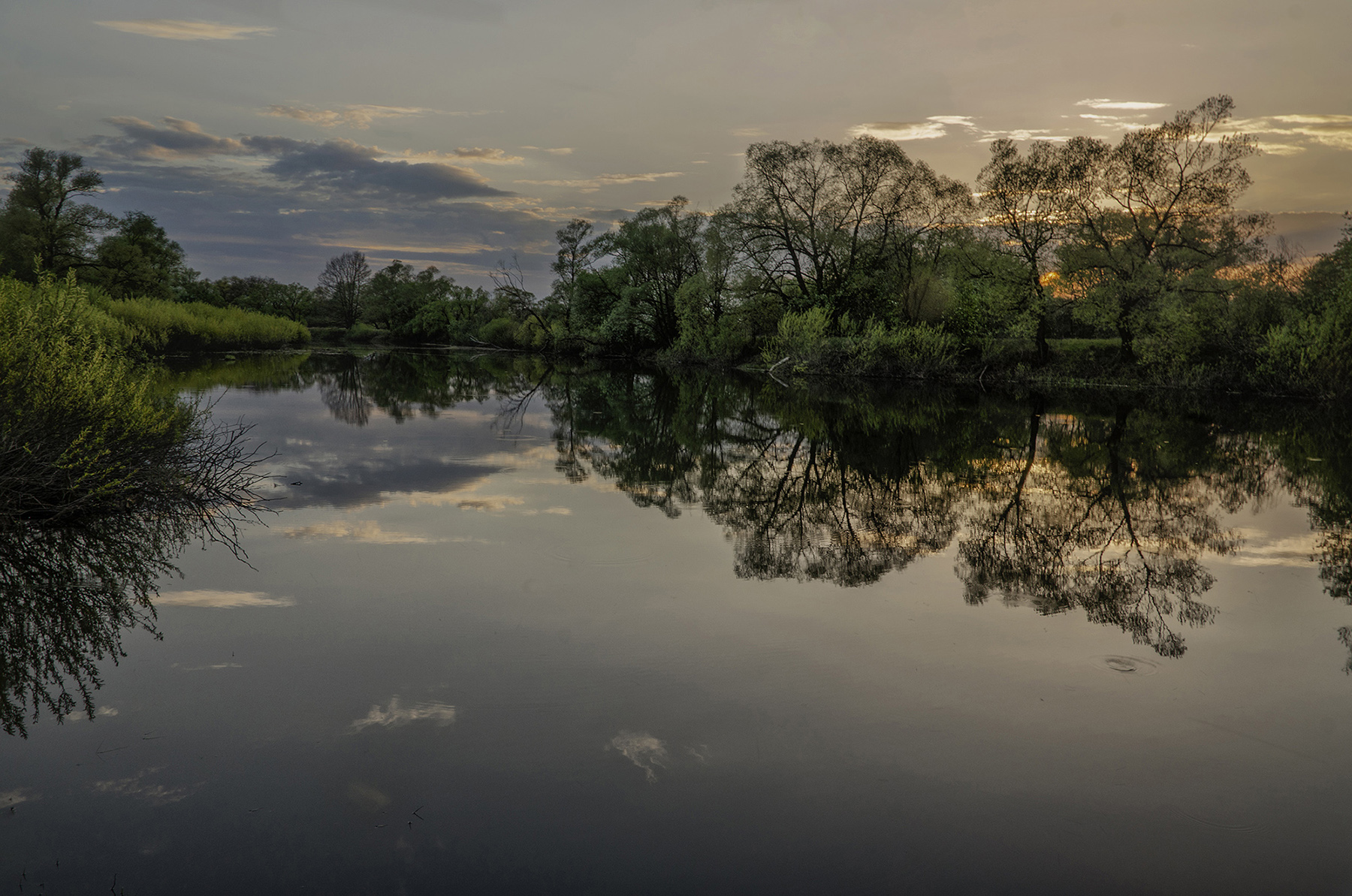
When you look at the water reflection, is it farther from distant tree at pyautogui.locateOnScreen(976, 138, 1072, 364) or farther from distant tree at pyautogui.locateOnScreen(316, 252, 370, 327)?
distant tree at pyautogui.locateOnScreen(316, 252, 370, 327)

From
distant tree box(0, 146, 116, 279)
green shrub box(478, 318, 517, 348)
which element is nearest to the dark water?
distant tree box(0, 146, 116, 279)

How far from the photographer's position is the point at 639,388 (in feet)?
105

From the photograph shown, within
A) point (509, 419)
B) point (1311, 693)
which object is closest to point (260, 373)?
point (509, 419)

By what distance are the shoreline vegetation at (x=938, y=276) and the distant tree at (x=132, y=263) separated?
13 centimetres

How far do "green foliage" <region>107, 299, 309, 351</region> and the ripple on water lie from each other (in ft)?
103

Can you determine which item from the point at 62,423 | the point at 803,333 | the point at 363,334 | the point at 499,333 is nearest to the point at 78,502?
the point at 62,423

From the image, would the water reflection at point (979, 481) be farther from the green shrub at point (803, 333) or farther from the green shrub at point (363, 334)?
the green shrub at point (363, 334)

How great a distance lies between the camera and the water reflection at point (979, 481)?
305 inches

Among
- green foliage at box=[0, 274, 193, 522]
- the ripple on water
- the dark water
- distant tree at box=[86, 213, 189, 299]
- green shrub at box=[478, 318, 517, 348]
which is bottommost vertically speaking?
the ripple on water

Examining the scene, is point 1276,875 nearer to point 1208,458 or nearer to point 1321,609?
point 1321,609

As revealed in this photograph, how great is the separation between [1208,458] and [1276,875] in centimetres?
1379

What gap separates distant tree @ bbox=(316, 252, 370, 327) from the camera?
9731 cm

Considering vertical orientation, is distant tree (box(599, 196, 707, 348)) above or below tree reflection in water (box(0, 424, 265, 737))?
above

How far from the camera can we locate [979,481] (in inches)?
485
